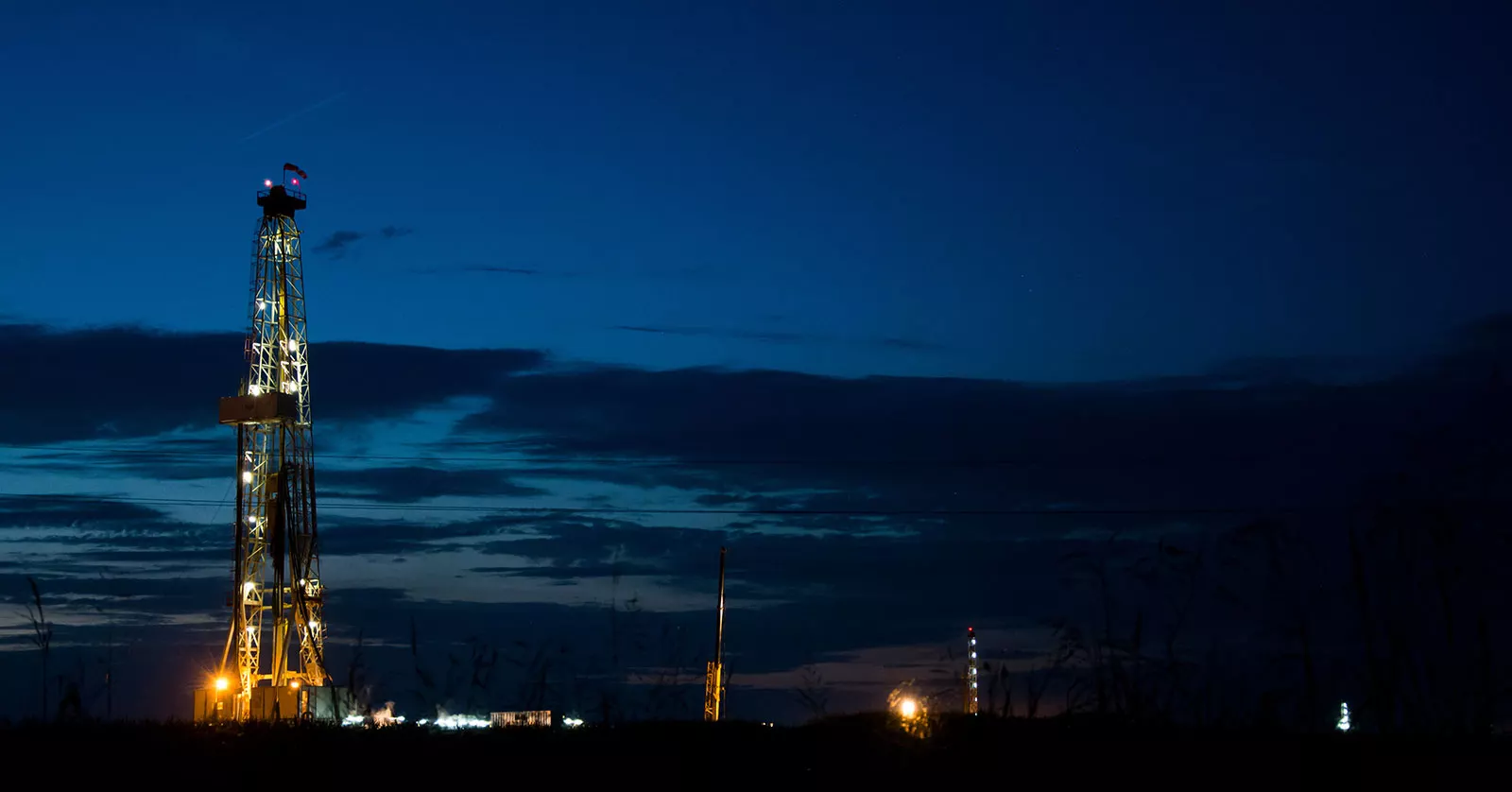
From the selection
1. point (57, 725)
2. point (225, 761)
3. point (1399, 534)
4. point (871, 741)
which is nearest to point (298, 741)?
point (225, 761)

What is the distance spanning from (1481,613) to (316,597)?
2349 inches

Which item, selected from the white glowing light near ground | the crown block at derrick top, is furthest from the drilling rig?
the white glowing light near ground

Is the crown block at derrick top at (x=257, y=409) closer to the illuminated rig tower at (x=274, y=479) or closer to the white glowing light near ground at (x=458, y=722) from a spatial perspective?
the illuminated rig tower at (x=274, y=479)

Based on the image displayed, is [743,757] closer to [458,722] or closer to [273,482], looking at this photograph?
[458,722]

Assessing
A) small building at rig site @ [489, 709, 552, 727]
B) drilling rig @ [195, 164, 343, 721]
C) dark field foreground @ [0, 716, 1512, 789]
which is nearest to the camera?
dark field foreground @ [0, 716, 1512, 789]

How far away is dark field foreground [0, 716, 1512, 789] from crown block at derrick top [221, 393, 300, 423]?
5304 centimetres

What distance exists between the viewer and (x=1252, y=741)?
11.3 metres

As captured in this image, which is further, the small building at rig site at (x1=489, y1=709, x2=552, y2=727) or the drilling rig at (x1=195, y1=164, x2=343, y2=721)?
Result: the drilling rig at (x1=195, y1=164, x2=343, y2=721)

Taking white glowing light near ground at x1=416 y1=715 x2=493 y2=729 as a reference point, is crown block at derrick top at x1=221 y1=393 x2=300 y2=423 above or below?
above

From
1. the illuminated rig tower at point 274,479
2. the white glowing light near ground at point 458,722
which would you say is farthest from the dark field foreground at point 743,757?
the illuminated rig tower at point 274,479

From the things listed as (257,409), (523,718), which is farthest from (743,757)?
(257,409)

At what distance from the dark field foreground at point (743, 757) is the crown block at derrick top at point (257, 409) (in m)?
53.0

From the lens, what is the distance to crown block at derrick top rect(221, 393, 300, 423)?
206 feet

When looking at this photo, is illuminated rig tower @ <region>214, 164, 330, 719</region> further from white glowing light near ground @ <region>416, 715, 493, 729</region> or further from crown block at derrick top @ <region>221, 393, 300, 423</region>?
Answer: white glowing light near ground @ <region>416, 715, 493, 729</region>
